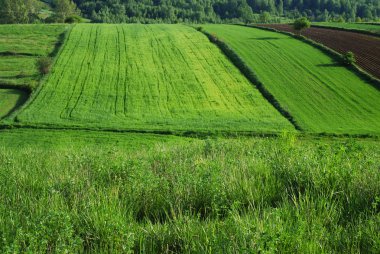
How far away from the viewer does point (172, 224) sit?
23.3 feet

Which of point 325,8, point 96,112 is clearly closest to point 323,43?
point 96,112

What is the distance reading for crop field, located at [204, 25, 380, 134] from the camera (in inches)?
1687

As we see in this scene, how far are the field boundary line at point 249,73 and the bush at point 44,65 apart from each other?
25.6 m

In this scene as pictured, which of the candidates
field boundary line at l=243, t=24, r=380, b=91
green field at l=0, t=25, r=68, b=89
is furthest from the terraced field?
field boundary line at l=243, t=24, r=380, b=91

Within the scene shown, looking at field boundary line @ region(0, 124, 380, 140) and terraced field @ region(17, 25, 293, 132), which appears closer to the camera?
field boundary line @ region(0, 124, 380, 140)

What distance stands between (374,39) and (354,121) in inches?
1550

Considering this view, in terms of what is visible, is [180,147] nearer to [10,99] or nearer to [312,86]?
[10,99]

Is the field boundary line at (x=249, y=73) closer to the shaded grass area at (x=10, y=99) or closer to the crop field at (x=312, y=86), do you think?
the crop field at (x=312, y=86)

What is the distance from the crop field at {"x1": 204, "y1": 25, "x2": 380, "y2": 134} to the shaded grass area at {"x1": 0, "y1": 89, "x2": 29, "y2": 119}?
2829 centimetres

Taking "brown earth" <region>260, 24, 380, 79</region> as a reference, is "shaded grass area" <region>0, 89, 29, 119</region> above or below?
below

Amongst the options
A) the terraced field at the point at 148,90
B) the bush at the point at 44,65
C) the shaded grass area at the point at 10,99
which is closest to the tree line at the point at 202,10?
the terraced field at the point at 148,90

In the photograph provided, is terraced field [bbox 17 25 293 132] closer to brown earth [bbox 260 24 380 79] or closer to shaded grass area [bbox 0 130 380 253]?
brown earth [bbox 260 24 380 79]

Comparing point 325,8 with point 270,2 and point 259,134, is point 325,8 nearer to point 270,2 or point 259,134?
point 270,2

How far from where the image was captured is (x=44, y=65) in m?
58.0
